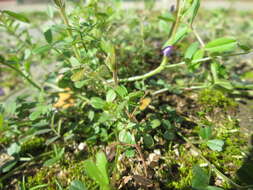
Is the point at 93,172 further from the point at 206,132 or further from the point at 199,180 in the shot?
the point at 206,132

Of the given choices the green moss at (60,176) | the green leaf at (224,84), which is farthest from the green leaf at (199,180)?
the green leaf at (224,84)

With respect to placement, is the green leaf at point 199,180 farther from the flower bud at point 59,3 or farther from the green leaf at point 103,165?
the flower bud at point 59,3

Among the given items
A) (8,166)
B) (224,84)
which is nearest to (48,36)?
(8,166)

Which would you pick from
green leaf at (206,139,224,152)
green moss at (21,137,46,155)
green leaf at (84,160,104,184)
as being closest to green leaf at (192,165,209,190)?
green leaf at (206,139,224,152)

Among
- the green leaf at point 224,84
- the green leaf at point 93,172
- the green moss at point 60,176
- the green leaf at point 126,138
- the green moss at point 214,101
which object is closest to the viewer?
the green leaf at point 93,172

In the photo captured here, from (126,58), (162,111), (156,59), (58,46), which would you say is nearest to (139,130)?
(162,111)

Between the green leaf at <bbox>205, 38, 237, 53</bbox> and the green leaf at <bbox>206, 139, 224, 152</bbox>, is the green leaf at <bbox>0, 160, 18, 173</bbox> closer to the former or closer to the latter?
the green leaf at <bbox>206, 139, 224, 152</bbox>
